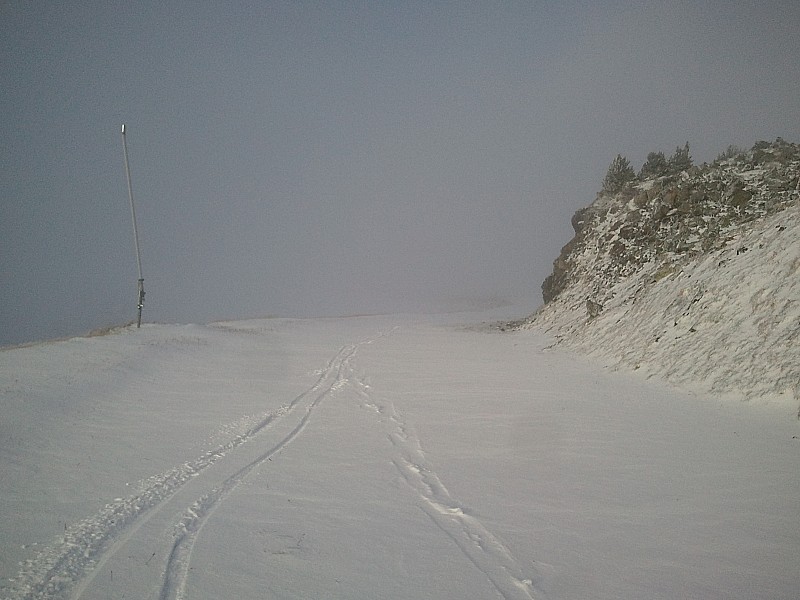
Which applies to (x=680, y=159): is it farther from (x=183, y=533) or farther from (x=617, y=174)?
(x=183, y=533)

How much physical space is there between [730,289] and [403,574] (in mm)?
11889

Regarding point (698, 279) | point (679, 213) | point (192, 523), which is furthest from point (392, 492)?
point (679, 213)

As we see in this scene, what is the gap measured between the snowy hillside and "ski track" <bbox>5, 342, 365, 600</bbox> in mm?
10147

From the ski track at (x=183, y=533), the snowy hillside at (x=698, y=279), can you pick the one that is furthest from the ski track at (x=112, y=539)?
the snowy hillside at (x=698, y=279)

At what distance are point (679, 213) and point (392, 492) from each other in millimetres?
20471

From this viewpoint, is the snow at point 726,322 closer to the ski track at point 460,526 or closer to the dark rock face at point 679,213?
the dark rock face at point 679,213

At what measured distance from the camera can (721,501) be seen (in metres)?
5.54

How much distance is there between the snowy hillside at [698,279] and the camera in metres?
9.83

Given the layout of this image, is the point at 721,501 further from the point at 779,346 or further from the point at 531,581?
the point at 779,346

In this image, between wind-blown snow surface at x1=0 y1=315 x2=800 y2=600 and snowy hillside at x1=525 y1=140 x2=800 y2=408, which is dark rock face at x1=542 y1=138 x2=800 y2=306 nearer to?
snowy hillside at x1=525 y1=140 x2=800 y2=408

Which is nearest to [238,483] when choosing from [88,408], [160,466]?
[160,466]

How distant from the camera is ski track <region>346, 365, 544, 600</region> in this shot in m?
4.10

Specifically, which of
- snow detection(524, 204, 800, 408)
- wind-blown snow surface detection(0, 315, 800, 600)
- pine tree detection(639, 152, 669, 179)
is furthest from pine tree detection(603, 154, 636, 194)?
wind-blown snow surface detection(0, 315, 800, 600)

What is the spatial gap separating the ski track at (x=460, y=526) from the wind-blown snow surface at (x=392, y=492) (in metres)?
0.02
